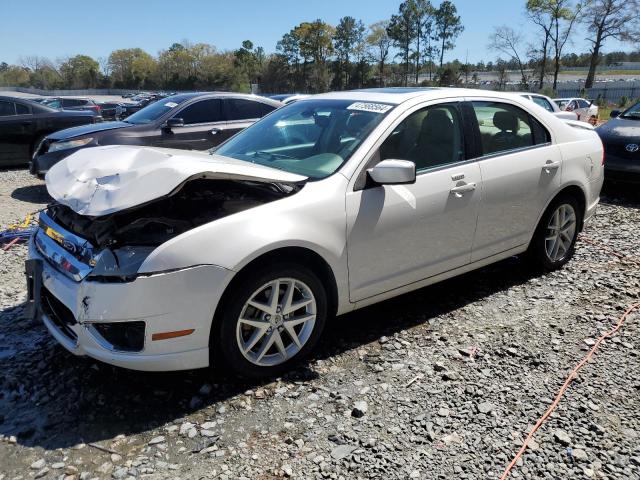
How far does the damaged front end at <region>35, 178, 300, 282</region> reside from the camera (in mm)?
2699

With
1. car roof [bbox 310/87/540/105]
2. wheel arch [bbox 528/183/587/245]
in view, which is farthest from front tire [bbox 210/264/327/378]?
wheel arch [bbox 528/183/587/245]

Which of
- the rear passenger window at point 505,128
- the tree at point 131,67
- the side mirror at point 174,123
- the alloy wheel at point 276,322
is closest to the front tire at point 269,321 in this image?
the alloy wheel at point 276,322

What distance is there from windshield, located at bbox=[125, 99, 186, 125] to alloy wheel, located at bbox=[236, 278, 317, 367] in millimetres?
6268

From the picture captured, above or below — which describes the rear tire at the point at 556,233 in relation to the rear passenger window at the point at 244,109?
below

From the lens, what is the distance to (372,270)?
3381 mm

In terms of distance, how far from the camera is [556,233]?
4723 mm

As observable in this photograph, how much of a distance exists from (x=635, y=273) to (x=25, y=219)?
23.3 ft

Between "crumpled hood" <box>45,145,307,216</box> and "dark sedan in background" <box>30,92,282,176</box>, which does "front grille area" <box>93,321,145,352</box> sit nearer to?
"crumpled hood" <box>45,145,307,216</box>

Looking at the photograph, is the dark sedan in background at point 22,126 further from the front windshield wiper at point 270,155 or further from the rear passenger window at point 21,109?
the front windshield wiper at point 270,155

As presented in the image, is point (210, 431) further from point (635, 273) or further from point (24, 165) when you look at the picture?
point (24, 165)

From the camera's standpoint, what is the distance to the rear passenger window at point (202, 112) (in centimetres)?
847

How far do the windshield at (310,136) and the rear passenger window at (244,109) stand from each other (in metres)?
4.73

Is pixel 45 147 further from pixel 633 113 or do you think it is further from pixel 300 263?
pixel 633 113

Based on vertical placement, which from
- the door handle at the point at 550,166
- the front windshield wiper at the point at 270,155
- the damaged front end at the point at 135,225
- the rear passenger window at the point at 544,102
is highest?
the rear passenger window at the point at 544,102
